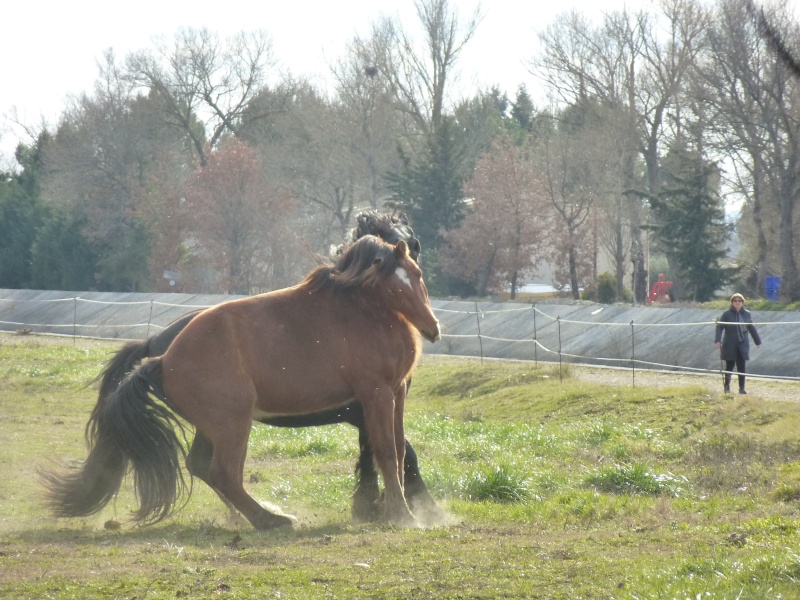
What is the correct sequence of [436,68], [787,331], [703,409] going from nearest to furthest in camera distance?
[703,409] < [787,331] < [436,68]

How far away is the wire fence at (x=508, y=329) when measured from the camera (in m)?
23.7

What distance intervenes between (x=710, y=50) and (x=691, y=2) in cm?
874

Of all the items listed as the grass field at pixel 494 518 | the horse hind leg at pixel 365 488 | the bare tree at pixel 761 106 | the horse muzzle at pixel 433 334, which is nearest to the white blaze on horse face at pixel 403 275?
the horse muzzle at pixel 433 334

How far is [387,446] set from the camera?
779cm

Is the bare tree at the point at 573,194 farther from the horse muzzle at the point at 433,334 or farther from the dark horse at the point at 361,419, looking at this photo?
the horse muzzle at the point at 433,334

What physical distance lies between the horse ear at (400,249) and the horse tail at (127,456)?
198 cm

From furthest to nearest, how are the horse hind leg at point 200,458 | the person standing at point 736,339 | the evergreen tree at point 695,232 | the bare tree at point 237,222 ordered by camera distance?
the bare tree at point 237,222
the evergreen tree at point 695,232
the person standing at point 736,339
the horse hind leg at point 200,458

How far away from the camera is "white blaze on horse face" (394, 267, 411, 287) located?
7.87m

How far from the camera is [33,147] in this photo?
63.4m

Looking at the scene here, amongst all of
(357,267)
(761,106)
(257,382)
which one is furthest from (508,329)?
(257,382)

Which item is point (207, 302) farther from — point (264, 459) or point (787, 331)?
point (264, 459)

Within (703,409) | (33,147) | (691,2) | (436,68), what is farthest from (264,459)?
(33,147)

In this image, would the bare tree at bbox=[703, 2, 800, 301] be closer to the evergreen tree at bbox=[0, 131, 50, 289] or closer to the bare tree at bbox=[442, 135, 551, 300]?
the bare tree at bbox=[442, 135, 551, 300]

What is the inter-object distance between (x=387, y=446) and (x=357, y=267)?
1359 millimetres
